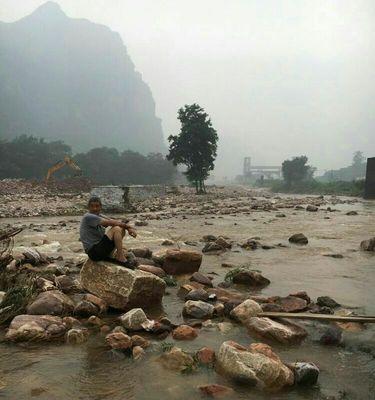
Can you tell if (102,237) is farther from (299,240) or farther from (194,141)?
(194,141)

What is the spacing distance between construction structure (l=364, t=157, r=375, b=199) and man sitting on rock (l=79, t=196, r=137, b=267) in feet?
115

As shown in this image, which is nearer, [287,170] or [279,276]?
[279,276]

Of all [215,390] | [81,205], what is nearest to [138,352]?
[215,390]

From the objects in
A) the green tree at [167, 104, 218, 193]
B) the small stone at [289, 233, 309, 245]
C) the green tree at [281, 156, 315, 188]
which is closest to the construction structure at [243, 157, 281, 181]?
the green tree at [281, 156, 315, 188]

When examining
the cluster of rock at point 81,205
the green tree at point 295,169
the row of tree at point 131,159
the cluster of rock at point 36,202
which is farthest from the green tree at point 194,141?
the green tree at point 295,169

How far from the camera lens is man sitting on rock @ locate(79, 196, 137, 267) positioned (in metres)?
5.88

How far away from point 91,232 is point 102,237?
0.17m

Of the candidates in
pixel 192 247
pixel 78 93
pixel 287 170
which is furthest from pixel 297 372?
pixel 78 93

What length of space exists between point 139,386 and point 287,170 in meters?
69.6

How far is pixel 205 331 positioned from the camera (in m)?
4.95

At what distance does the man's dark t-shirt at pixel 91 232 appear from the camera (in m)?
5.96

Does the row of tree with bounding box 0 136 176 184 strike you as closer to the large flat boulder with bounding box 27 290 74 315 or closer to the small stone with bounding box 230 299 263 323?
the large flat boulder with bounding box 27 290 74 315

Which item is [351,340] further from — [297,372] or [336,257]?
[336,257]

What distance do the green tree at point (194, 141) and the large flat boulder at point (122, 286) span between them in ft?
120
